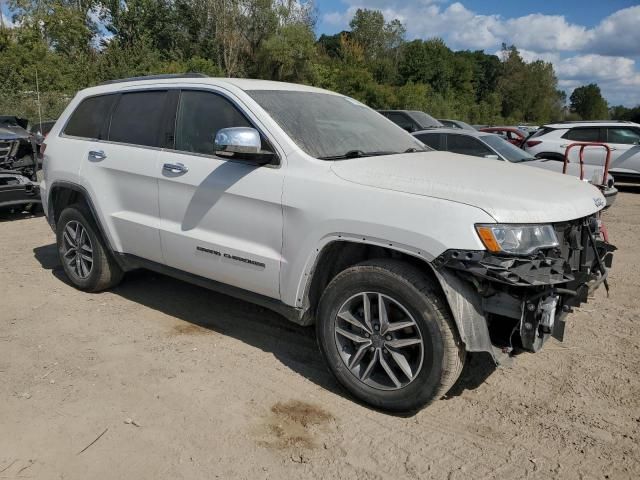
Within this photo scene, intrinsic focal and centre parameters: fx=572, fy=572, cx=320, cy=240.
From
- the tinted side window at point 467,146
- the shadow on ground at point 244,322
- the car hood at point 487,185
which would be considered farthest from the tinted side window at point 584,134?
the shadow on ground at point 244,322

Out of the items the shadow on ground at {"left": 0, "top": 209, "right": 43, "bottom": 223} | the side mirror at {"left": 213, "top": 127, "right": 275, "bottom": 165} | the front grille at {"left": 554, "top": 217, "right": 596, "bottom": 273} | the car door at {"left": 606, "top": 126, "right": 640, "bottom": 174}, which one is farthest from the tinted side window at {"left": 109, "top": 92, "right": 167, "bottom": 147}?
the car door at {"left": 606, "top": 126, "right": 640, "bottom": 174}

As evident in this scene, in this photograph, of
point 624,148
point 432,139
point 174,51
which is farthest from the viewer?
point 174,51

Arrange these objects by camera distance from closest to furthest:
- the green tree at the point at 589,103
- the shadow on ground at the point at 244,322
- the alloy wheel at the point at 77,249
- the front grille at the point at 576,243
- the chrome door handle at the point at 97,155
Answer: the front grille at the point at 576,243 → the shadow on ground at the point at 244,322 → the chrome door handle at the point at 97,155 → the alloy wheel at the point at 77,249 → the green tree at the point at 589,103

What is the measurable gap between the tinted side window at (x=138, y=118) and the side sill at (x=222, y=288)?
0.96 meters

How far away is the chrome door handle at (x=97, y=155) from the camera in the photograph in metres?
4.82

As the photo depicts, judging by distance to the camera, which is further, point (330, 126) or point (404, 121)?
point (404, 121)

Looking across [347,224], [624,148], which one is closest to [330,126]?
[347,224]

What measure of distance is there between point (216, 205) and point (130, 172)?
3.46ft

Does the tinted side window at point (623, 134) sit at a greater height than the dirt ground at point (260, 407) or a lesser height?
greater

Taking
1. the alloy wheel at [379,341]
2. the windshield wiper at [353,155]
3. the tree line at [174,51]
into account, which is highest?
the tree line at [174,51]

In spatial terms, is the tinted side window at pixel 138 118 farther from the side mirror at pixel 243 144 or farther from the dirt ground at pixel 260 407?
the dirt ground at pixel 260 407

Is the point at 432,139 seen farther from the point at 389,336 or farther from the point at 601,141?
the point at 389,336

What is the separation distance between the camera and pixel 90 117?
5.14 metres

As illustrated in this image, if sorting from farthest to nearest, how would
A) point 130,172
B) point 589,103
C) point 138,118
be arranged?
point 589,103 < point 138,118 < point 130,172
